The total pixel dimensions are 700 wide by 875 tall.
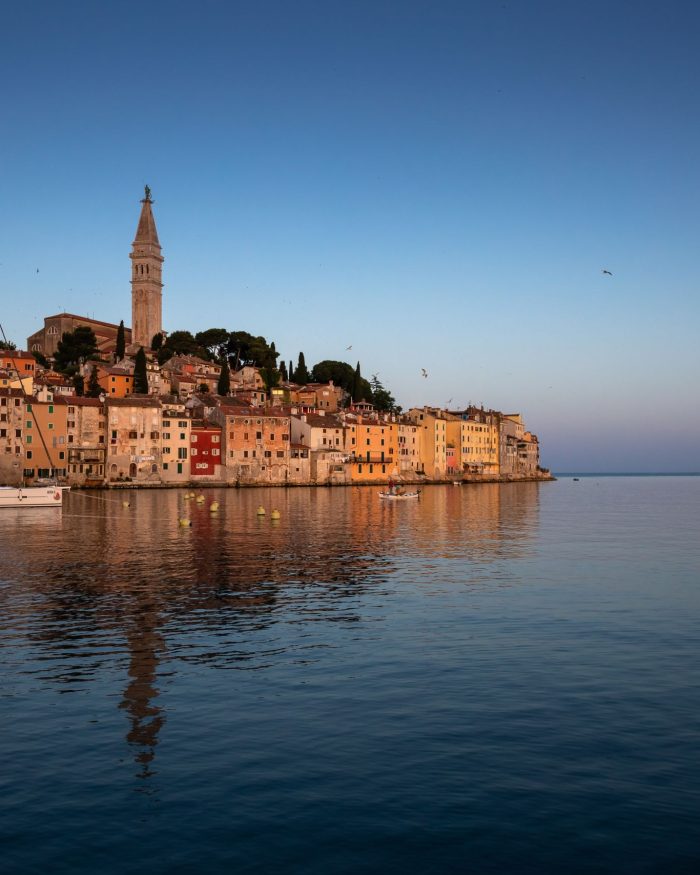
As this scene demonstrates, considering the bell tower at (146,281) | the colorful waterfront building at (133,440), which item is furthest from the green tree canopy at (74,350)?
the colorful waterfront building at (133,440)

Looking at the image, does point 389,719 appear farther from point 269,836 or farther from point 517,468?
point 517,468

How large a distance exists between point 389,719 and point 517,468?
144781 mm

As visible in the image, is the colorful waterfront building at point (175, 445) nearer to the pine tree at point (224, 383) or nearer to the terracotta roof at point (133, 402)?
the terracotta roof at point (133, 402)

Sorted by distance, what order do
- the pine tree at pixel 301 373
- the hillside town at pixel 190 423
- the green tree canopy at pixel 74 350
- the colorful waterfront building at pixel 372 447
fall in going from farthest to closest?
the pine tree at pixel 301 373
the green tree canopy at pixel 74 350
the colorful waterfront building at pixel 372 447
the hillside town at pixel 190 423

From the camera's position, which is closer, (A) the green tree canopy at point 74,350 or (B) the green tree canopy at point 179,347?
(A) the green tree canopy at point 74,350

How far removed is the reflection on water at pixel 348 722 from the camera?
7996 mm

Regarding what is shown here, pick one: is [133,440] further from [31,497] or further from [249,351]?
[249,351]

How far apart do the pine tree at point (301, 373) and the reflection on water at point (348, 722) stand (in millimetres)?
113317

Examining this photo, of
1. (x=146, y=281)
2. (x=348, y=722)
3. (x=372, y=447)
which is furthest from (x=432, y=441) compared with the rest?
(x=348, y=722)

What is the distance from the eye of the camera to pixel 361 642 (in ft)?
53.4

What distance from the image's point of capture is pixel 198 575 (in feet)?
84.2

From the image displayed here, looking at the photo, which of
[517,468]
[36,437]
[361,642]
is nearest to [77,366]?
[36,437]

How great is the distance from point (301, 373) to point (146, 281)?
34.8 metres

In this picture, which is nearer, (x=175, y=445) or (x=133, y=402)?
(x=133, y=402)
